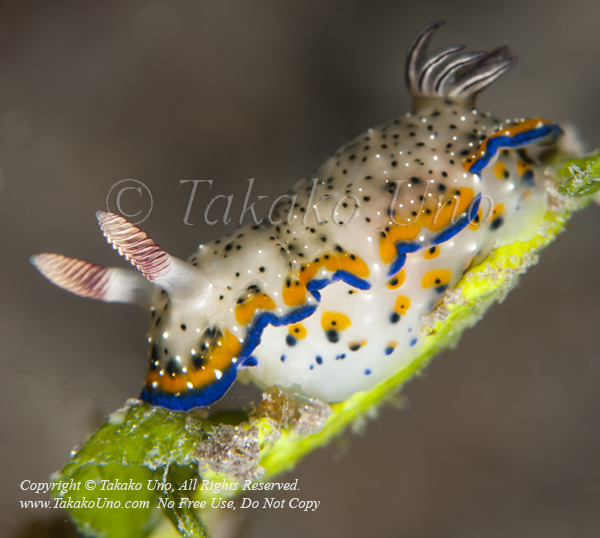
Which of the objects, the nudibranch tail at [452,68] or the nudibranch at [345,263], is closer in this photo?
the nudibranch at [345,263]

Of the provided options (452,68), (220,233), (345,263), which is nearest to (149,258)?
(345,263)

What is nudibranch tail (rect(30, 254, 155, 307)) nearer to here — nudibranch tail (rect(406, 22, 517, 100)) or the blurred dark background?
the blurred dark background

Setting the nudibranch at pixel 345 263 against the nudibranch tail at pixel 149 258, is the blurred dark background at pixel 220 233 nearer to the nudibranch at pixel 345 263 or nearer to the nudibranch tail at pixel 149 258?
the nudibranch at pixel 345 263

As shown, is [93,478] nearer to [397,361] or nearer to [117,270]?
[117,270]

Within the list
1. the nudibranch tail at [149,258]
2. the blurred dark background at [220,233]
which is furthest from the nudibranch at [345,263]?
the blurred dark background at [220,233]

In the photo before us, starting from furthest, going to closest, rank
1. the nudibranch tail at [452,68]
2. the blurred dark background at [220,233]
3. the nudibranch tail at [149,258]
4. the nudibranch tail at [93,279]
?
the nudibranch tail at [452,68] < the blurred dark background at [220,233] < the nudibranch tail at [93,279] < the nudibranch tail at [149,258]

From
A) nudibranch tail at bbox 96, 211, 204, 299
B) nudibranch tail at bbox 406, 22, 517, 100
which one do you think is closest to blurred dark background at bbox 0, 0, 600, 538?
nudibranch tail at bbox 406, 22, 517, 100

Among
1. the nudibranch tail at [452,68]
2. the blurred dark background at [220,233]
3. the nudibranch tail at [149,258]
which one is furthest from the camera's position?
the nudibranch tail at [452,68]
